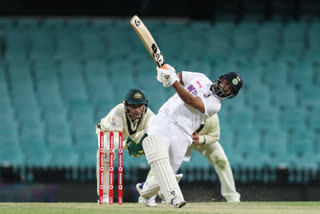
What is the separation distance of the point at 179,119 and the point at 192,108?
168mm

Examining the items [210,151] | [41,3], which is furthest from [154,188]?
[41,3]

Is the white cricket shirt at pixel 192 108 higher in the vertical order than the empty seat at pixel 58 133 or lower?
higher

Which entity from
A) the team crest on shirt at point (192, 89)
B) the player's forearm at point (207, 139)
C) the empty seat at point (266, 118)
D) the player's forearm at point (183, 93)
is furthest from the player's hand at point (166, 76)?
the empty seat at point (266, 118)

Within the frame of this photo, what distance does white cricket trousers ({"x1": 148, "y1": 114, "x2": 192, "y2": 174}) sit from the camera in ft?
21.5

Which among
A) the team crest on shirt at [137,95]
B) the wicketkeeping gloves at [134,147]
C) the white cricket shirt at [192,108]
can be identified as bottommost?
the wicketkeeping gloves at [134,147]

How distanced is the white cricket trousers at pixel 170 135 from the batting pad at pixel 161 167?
12 cm

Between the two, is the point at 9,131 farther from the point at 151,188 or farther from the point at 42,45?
the point at 151,188

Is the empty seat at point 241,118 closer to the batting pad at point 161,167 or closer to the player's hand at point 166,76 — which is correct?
the batting pad at point 161,167

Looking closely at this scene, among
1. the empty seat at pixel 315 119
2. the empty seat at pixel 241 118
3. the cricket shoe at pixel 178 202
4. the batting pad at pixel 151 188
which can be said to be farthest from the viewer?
the empty seat at pixel 315 119

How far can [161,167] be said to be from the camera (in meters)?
6.26

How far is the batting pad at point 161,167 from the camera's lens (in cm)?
615

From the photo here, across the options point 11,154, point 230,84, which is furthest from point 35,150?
point 230,84

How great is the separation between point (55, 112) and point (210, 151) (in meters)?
4.42

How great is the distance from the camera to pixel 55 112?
498 inches
